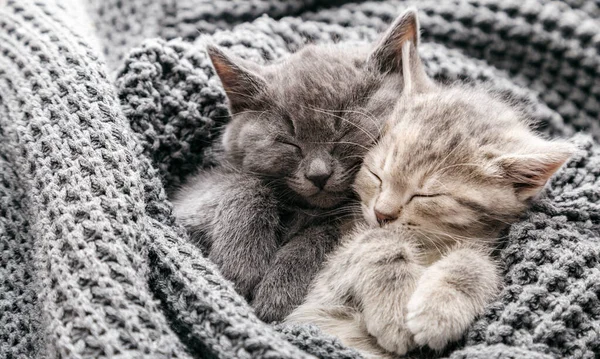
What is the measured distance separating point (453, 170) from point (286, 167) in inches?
13.7

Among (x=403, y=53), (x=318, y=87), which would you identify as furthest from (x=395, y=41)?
(x=318, y=87)

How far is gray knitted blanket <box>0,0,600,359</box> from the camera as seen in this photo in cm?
85

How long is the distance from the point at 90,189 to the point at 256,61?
0.61 metres

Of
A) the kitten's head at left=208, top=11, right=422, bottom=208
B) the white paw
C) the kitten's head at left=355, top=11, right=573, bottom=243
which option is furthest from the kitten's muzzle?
the white paw

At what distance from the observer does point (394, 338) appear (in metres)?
0.89

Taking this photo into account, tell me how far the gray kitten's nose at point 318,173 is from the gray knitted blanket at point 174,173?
0.88 ft

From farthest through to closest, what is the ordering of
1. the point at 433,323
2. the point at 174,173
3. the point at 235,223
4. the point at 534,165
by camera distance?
1. the point at 174,173
2. the point at 235,223
3. the point at 534,165
4. the point at 433,323

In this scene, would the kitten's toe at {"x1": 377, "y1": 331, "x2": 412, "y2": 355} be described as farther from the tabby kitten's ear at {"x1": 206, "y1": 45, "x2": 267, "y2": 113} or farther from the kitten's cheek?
the tabby kitten's ear at {"x1": 206, "y1": 45, "x2": 267, "y2": 113}

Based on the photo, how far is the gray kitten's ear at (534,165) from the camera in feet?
3.16

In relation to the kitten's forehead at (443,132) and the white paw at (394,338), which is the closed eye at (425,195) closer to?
the kitten's forehead at (443,132)

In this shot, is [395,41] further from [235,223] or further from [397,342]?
[397,342]

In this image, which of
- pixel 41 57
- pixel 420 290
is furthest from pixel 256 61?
pixel 420 290

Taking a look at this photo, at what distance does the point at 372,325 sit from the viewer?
922 mm

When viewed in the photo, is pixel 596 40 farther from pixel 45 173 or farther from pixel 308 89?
pixel 45 173
